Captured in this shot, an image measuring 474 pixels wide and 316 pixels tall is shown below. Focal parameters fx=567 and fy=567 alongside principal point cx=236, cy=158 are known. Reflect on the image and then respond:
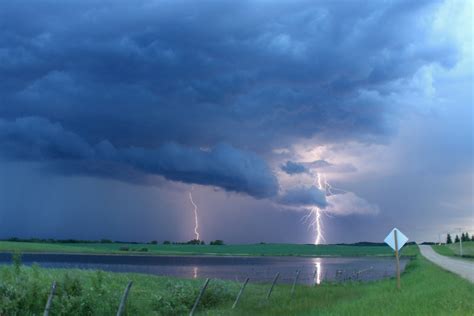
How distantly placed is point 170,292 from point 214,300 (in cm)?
275

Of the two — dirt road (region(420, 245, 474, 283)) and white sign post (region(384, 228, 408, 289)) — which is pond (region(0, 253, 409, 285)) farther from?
white sign post (region(384, 228, 408, 289))

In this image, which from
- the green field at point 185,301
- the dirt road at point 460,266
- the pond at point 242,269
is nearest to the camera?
the green field at point 185,301

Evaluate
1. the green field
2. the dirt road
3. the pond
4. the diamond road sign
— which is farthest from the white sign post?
the pond

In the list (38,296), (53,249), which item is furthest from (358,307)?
(53,249)

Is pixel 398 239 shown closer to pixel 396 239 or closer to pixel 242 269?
pixel 396 239

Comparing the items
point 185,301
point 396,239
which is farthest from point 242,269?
point 185,301

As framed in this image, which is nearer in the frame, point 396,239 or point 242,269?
point 396,239

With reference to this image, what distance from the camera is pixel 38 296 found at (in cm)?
2366

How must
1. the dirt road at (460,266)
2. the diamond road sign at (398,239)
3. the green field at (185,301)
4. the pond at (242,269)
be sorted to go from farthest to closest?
the pond at (242,269)
the dirt road at (460,266)
the diamond road sign at (398,239)
the green field at (185,301)

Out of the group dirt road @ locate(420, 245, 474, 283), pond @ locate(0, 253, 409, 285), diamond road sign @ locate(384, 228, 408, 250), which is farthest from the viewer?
pond @ locate(0, 253, 409, 285)

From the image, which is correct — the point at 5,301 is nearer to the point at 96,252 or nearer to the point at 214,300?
the point at 214,300

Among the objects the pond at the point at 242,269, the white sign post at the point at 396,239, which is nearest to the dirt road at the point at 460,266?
the pond at the point at 242,269

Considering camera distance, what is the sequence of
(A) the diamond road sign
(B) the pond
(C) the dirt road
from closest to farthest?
(A) the diamond road sign → (C) the dirt road → (B) the pond

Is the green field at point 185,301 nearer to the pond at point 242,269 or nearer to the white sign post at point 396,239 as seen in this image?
the white sign post at point 396,239
